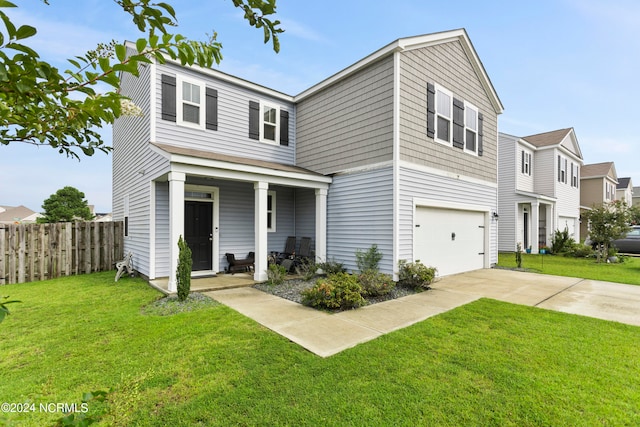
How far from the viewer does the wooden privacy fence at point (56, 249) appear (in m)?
8.35

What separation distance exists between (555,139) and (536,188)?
325cm

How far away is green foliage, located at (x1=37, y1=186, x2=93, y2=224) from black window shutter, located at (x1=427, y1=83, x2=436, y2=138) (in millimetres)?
28410

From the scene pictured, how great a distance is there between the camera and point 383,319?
5156 mm

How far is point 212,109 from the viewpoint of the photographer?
360 inches

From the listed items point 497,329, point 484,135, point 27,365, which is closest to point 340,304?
point 497,329

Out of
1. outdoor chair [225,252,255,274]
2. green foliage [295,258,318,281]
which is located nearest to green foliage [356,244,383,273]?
green foliage [295,258,318,281]

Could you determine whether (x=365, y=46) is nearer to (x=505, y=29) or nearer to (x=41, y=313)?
(x=505, y=29)

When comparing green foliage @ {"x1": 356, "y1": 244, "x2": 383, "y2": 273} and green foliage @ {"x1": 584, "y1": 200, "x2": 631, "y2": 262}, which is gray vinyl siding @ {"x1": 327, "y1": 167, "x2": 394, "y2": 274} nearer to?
green foliage @ {"x1": 356, "y1": 244, "x2": 383, "y2": 273}

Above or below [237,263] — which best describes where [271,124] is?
above

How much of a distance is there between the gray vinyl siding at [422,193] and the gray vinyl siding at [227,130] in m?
4.71

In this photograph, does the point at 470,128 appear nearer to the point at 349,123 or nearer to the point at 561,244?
the point at 349,123

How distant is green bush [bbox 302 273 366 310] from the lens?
5.74 metres

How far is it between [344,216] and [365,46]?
4795mm

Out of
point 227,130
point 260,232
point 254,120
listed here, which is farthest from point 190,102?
point 260,232
